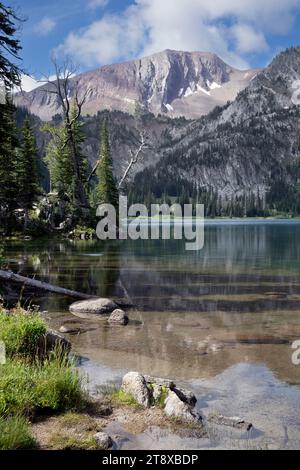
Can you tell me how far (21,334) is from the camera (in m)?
9.90

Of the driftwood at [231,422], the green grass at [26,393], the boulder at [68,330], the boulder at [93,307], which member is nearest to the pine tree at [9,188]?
the boulder at [93,307]

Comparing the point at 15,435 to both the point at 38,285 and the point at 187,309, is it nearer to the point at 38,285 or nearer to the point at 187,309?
the point at 187,309

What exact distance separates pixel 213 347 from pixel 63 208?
194 ft

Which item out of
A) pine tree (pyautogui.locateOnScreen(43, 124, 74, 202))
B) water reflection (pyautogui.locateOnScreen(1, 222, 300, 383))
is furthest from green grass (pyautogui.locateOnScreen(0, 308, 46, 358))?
pine tree (pyautogui.locateOnScreen(43, 124, 74, 202))

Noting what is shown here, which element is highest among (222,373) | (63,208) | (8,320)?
(63,208)

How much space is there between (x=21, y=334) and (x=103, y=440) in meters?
3.85

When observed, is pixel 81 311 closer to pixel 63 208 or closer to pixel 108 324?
pixel 108 324

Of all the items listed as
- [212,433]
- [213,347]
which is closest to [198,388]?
[212,433]

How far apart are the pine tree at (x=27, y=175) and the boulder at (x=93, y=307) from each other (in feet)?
136

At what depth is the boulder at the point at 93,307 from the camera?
1814cm

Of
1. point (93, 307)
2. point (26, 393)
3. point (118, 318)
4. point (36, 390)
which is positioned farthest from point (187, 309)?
point (26, 393)

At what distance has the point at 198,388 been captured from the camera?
1007 centimetres

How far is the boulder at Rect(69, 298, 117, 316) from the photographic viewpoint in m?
18.1

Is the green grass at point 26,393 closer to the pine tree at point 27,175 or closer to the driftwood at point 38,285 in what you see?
the driftwood at point 38,285
